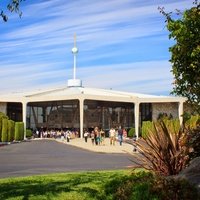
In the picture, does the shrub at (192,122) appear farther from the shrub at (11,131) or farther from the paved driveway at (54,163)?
the shrub at (11,131)

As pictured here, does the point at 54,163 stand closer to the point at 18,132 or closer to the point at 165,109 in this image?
the point at 18,132

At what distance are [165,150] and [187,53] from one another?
237 centimetres

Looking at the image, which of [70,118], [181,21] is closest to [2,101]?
[70,118]

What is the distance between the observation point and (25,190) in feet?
33.0

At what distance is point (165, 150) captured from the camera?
10.7 meters

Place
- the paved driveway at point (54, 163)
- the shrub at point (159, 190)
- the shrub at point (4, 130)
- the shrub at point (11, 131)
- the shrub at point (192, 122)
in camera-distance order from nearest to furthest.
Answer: the shrub at point (159, 190) → the shrub at point (192, 122) → the paved driveway at point (54, 163) → the shrub at point (4, 130) → the shrub at point (11, 131)

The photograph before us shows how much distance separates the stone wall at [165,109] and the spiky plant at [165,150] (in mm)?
78651

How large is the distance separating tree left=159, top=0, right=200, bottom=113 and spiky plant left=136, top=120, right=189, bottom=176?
76 centimetres

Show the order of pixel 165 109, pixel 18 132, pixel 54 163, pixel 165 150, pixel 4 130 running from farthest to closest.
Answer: pixel 165 109, pixel 18 132, pixel 4 130, pixel 54 163, pixel 165 150

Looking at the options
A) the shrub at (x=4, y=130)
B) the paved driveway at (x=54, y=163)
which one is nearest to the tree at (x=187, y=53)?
the paved driveway at (x=54, y=163)

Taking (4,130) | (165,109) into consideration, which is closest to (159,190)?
(4,130)

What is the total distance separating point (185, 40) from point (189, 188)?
4.72 meters

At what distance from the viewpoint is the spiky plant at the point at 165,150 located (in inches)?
415

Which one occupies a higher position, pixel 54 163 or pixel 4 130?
pixel 4 130
